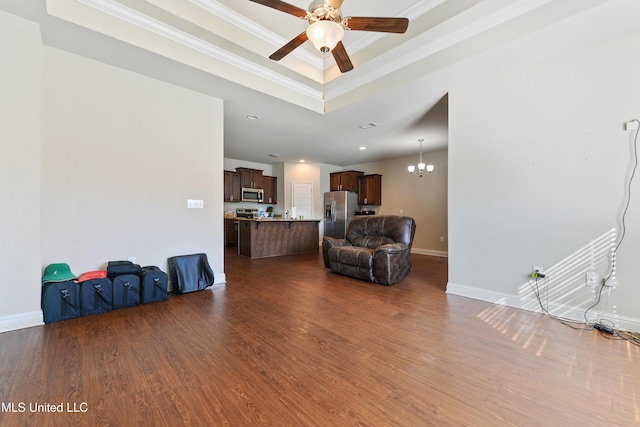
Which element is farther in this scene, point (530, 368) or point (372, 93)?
point (372, 93)

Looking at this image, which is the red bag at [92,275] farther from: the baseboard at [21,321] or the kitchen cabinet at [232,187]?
the kitchen cabinet at [232,187]

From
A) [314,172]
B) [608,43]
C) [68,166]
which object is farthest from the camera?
[314,172]

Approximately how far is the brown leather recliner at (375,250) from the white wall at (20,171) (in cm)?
357

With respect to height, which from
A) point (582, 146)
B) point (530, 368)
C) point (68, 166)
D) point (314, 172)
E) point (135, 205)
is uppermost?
point (314, 172)

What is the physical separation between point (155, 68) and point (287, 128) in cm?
238

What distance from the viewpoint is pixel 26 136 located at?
7.47ft

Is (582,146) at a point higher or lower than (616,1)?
lower

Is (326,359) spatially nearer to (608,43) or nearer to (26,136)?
(26,136)

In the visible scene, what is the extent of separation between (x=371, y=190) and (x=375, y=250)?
4379 mm

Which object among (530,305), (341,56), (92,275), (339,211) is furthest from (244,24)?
(339,211)

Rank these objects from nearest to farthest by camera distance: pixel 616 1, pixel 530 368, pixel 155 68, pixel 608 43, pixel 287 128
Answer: pixel 530 368, pixel 616 1, pixel 608 43, pixel 155 68, pixel 287 128

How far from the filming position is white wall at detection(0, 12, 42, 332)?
2.19 m

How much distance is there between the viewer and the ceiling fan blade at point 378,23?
2.14 metres

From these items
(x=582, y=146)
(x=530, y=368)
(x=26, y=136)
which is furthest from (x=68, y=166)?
(x=582, y=146)
